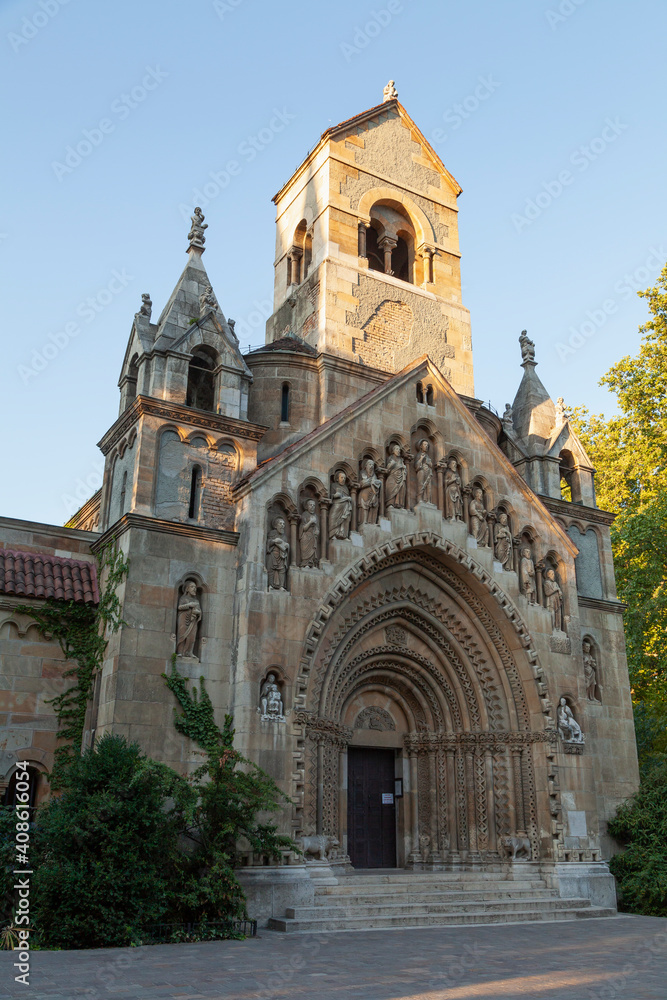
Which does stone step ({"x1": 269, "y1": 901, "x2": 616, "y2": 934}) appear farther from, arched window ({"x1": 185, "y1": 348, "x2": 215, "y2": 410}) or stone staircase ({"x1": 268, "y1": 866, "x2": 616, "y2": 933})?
arched window ({"x1": 185, "y1": 348, "x2": 215, "y2": 410})

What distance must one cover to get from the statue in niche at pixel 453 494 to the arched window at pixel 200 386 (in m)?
5.78

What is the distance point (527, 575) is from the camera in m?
20.8

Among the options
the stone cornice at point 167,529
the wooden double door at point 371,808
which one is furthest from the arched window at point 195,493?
the wooden double door at point 371,808

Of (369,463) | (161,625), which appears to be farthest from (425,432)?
(161,625)

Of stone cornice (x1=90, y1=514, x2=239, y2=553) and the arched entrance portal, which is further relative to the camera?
the arched entrance portal

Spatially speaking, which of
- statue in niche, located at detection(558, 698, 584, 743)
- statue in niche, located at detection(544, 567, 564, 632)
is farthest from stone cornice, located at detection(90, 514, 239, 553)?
statue in niche, located at detection(558, 698, 584, 743)

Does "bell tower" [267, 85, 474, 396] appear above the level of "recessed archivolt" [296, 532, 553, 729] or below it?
above

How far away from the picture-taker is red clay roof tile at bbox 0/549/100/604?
1744 cm

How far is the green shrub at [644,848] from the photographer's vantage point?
60.5 ft

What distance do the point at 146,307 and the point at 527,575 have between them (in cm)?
1116

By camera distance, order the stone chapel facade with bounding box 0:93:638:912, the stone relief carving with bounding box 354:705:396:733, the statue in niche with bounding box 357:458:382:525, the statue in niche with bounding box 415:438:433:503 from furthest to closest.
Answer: the stone relief carving with bounding box 354:705:396:733
the statue in niche with bounding box 415:438:433:503
the statue in niche with bounding box 357:458:382:525
the stone chapel facade with bounding box 0:93:638:912

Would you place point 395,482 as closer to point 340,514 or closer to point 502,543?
point 340,514

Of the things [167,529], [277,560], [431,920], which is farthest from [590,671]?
[167,529]

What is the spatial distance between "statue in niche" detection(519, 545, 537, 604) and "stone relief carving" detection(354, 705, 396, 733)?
4.37 metres
